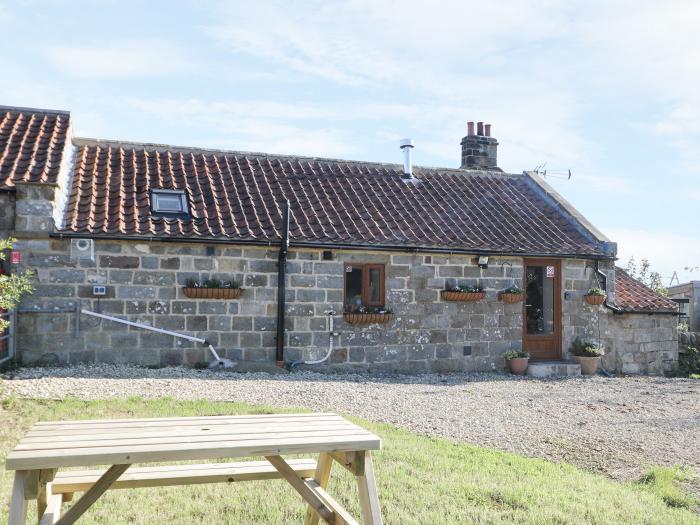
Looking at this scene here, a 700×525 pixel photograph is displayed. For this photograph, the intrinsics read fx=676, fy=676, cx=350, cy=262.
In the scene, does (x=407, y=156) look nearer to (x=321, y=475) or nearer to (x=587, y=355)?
(x=587, y=355)

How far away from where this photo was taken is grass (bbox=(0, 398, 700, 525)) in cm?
447

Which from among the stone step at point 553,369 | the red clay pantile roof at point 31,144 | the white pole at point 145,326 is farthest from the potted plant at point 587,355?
the red clay pantile roof at point 31,144

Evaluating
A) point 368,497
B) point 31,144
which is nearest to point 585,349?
point 368,497

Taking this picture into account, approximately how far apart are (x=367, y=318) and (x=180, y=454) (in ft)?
29.8

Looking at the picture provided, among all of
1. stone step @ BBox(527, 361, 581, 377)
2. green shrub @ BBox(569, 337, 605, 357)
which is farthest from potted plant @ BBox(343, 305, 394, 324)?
green shrub @ BBox(569, 337, 605, 357)

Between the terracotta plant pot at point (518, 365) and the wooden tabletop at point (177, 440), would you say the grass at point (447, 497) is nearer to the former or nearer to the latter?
the wooden tabletop at point (177, 440)

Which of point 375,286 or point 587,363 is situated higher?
point 375,286

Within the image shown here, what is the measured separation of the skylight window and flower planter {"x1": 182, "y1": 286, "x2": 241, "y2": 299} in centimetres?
149

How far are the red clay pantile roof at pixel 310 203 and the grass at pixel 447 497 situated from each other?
20.2 feet

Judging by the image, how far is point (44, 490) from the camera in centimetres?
362

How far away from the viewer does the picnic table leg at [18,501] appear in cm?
306

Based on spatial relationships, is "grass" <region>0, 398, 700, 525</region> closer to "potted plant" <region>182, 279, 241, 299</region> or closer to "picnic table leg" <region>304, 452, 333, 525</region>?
"picnic table leg" <region>304, 452, 333, 525</region>

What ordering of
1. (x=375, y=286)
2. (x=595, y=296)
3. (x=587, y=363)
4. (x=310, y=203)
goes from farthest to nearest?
(x=595, y=296) → (x=587, y=363) → (x=310, y=203) → (x=375, y=286)

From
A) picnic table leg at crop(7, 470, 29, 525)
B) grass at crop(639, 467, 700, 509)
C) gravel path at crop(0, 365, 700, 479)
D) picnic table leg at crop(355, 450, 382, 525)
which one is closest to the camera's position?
picnic table leg at crop(7, 470, 29, 525)
